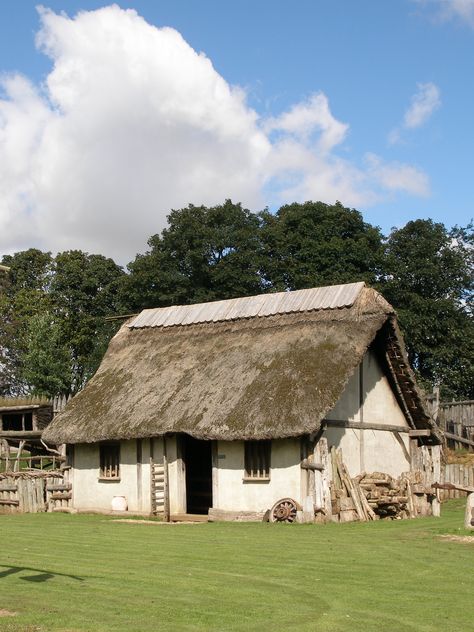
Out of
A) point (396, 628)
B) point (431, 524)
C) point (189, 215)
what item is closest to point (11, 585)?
point (396, 628)

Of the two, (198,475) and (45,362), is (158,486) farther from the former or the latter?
(45,362)

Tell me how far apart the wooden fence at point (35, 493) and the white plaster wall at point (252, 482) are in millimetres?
6314

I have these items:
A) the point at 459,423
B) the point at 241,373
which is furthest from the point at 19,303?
the point at 241,373

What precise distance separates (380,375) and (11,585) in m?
18.4

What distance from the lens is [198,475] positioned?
30328mm

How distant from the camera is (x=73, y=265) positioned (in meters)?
61.9

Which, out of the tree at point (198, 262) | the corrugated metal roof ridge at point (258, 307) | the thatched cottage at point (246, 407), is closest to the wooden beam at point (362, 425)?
the thatched cottage at point (246, 407)

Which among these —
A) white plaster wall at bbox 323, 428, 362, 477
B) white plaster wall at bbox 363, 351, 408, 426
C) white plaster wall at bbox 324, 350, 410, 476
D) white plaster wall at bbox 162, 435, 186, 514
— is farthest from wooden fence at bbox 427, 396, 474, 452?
white plaster wall at bbox 162, 435, 186, 514

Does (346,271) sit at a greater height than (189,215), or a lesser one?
lesser

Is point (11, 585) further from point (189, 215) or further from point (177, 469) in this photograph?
point (189, 215)

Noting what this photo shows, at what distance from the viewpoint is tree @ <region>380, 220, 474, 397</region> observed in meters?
48.4

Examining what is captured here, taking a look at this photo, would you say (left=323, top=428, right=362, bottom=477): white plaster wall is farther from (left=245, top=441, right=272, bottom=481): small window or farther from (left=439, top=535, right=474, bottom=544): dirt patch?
(left=439, top=535, right=474, bottom=544): dirt patch

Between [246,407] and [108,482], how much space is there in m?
6.16

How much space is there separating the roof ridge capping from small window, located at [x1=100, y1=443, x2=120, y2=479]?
5.63m
